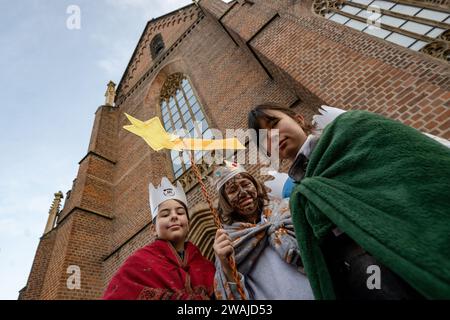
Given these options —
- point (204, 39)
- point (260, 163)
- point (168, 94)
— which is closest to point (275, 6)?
point (204, 39)

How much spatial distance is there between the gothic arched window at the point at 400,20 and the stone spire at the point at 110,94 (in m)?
9.40

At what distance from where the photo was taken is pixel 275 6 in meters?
6.14

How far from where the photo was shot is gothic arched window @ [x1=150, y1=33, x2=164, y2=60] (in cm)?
1175

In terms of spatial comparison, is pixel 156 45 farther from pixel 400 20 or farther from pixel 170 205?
pixel 170 205

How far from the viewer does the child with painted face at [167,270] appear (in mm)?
1500

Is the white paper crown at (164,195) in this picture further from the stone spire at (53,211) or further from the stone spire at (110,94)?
the stone spire at (110,94)

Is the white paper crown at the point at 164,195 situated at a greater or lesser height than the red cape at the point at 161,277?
greater

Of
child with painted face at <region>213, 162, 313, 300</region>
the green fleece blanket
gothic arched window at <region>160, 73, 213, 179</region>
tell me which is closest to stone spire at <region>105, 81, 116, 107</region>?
gothic arched window at <region>160, 73, 213, 179</region>

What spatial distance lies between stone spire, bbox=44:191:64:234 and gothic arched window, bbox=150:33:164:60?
7.42 m

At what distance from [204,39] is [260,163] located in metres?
5.78

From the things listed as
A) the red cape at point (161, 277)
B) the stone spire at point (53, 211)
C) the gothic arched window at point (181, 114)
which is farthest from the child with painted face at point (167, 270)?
the stone spire at point (53, 211)

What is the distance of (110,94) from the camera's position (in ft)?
39.8

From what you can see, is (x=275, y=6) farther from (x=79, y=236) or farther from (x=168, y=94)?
(x=79, y=236)

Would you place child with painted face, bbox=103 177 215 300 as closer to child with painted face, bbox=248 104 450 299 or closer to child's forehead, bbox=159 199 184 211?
child's forehead, bbox=159 199 184 211
